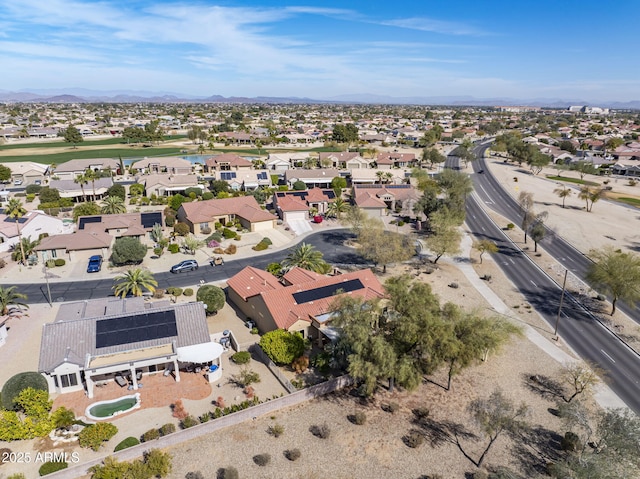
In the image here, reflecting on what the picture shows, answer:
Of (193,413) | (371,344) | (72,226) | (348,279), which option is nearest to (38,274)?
(72,226)

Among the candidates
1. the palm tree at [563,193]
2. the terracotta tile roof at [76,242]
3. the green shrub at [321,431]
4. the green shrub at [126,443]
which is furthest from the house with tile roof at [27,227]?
the palm tree at [563,193]

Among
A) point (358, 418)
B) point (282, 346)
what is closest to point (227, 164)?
point (282, 346)

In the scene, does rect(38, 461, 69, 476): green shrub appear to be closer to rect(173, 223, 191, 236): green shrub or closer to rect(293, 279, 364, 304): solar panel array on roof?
rect(293, 279, 364, 304): solar panel array on roof

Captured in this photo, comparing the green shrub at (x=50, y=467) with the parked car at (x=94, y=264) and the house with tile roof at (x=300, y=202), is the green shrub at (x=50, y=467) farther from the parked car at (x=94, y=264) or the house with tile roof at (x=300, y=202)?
the house with tile roof at (x=300, y=202)

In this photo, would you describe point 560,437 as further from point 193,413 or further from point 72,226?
point 72,226

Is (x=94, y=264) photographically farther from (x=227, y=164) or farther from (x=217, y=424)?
(x=227, y=164)
